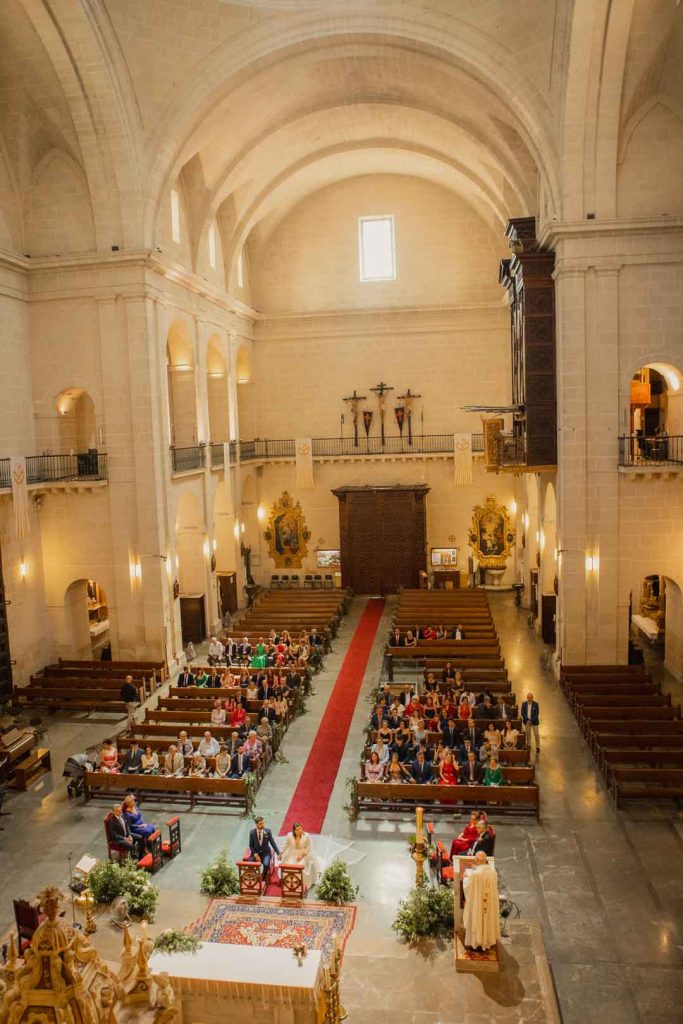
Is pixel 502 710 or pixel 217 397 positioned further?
pixel 217 397

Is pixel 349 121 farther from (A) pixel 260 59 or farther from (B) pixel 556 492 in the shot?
(B) pixel 556 492

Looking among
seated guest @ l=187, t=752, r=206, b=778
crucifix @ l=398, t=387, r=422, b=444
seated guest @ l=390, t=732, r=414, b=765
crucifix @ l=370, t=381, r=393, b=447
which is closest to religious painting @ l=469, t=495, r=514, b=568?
crucifix @ l=398, t=387, r=422, b=444

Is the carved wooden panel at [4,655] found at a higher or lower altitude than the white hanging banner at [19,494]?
lower

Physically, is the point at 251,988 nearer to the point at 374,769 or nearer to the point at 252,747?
the point at 374,769

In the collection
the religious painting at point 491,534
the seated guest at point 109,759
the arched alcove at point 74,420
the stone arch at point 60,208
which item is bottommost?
the seated guest at point 109,759

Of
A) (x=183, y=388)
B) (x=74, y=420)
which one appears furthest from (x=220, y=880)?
(x=183, y=388)

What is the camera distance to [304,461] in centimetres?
2975

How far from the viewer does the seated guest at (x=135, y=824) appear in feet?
39.1

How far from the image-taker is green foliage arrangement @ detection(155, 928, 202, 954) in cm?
883

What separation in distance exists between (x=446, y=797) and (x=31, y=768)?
293 inches

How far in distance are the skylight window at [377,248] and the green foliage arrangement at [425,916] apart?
23.6m

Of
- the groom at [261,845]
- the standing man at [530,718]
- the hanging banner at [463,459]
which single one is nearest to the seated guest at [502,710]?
the standing man at [530,718]

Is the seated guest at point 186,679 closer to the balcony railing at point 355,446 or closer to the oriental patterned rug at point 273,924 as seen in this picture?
the oriental patterned rug at point 273,924

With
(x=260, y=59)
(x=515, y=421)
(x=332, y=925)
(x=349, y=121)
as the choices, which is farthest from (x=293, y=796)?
(x=349, y=121)
